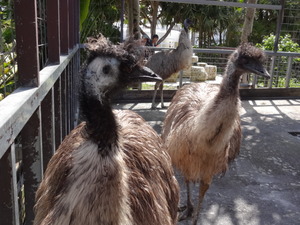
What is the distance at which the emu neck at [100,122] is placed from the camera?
1551 millimetres

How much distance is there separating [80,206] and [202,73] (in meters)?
10.4

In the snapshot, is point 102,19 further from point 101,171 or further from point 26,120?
point 101,171

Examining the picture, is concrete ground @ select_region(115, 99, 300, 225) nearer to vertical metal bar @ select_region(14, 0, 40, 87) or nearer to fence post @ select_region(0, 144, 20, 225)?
fence post @ select_region(0, 144, 20, 225)

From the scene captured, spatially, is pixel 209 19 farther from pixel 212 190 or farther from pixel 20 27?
pixel 20 27

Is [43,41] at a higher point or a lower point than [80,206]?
higher

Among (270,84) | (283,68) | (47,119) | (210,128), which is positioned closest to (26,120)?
(47,119)

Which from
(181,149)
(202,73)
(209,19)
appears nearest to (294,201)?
(181,149)

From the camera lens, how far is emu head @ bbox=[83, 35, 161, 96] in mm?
1616

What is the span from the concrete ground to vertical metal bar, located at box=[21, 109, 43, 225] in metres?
1.73

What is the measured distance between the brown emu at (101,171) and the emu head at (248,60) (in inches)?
61.0

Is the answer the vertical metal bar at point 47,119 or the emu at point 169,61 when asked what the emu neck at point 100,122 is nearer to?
the vertical metal bar at point 47,119

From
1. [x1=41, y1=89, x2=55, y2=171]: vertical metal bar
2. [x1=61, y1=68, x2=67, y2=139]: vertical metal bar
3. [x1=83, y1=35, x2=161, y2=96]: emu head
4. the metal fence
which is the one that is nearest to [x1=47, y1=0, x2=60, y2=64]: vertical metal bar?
the metal fence

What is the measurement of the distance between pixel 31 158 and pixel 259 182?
117 inches

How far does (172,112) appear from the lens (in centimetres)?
387
